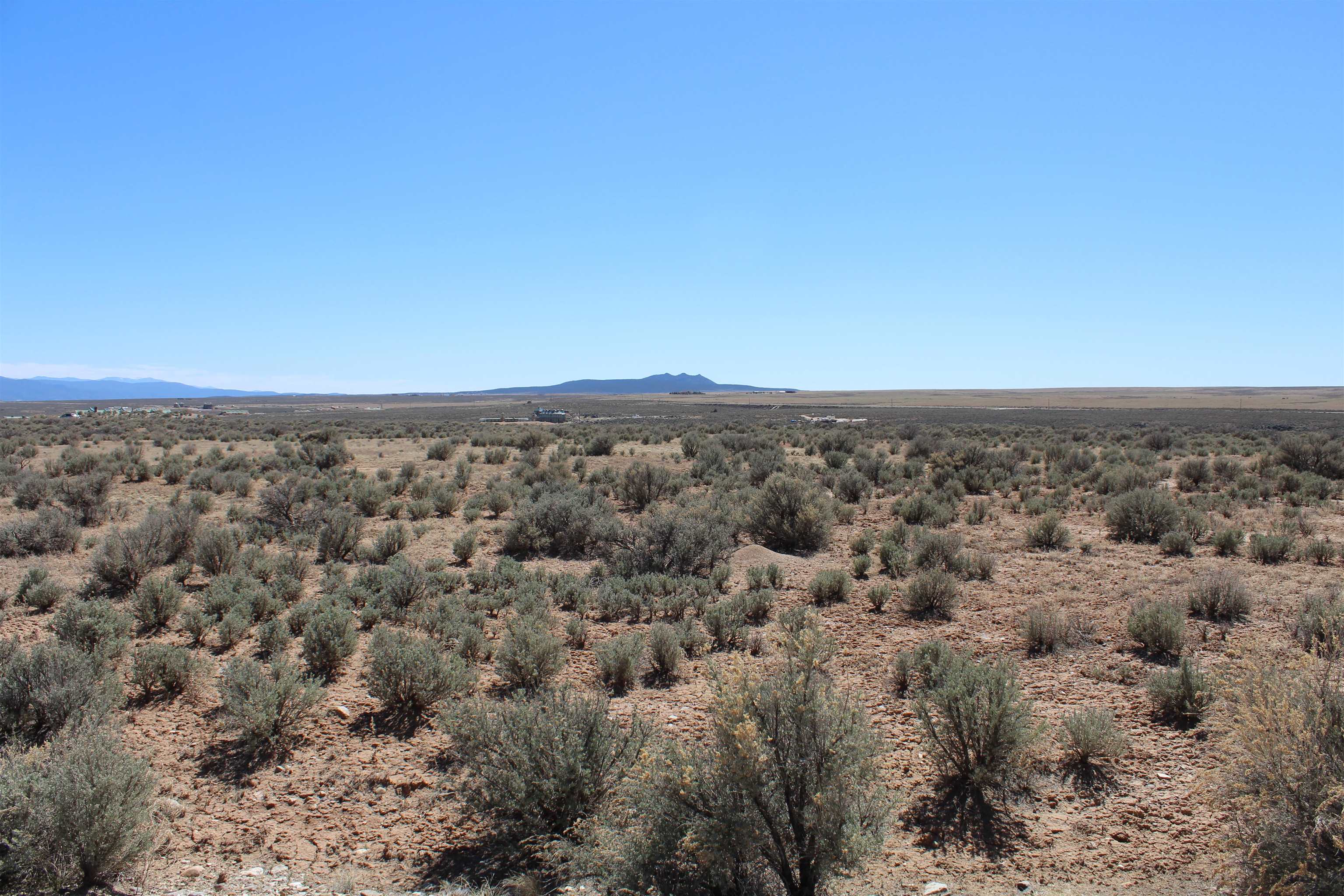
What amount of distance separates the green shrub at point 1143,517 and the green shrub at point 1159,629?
6.73 m

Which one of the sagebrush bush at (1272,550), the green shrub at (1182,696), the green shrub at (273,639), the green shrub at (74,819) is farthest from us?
the sagebrush bush at (1272,550)

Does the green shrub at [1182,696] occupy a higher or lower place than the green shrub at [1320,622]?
lower

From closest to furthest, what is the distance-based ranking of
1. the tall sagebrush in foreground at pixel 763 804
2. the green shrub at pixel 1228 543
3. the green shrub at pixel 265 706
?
the tall sagebrush in foreground at pixel 763 804
the green shrub at pixel 265 706
the green shrub at pixel 1228 543

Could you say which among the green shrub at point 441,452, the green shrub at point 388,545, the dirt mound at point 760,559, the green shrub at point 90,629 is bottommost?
the dirt mound at point 760,559

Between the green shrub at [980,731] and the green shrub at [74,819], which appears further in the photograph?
the green shrub at [980,731]

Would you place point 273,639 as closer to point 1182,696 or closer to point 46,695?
point 46,695

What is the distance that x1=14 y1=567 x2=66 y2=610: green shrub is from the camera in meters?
9.79

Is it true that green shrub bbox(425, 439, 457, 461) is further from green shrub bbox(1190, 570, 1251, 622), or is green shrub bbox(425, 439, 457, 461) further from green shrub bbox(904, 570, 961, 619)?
green shrub bbox(1190, 570, 1251, 622)

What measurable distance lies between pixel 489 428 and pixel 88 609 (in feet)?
135

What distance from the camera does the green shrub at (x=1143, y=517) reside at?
47.2 ft

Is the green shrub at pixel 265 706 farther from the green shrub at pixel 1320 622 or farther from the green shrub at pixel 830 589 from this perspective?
the green shrub at pixel 1320 622

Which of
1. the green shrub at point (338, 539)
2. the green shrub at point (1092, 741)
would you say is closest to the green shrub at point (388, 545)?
the green shrub at point (338, 539)

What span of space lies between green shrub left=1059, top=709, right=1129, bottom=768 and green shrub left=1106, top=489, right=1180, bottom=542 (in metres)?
10.1

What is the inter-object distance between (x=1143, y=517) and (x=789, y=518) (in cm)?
717
